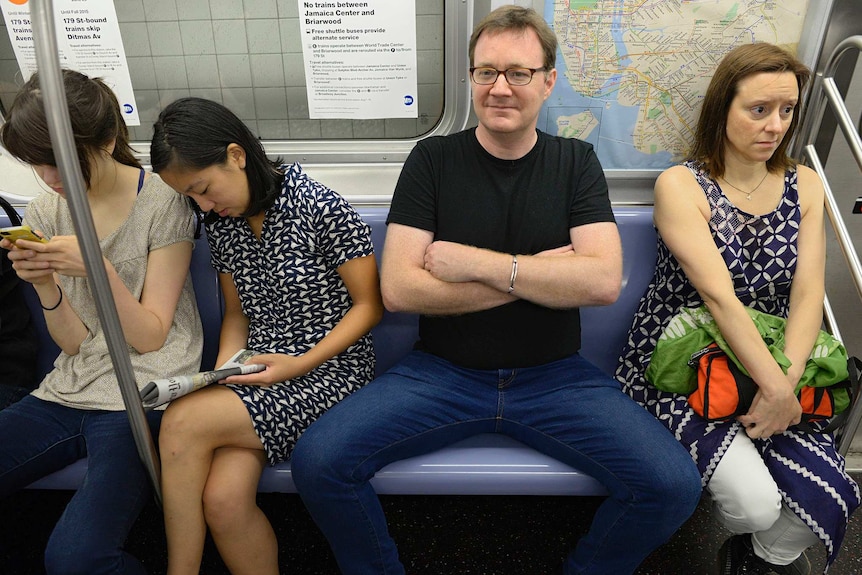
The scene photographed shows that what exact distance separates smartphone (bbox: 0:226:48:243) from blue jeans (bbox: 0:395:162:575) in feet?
1.82

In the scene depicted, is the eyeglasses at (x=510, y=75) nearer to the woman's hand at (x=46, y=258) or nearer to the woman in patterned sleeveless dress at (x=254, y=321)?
the woman in patterned sleeveless dress at (x=254, y=321)

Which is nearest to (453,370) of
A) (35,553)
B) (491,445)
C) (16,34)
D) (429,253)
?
(491,445)

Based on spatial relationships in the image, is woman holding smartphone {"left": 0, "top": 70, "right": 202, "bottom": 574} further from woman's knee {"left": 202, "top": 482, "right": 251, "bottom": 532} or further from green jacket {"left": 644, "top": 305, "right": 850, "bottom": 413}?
green jacket {"left": 644, "top": 305, "right": 850, "bottom": 413}

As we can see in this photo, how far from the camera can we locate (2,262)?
1.84 meters

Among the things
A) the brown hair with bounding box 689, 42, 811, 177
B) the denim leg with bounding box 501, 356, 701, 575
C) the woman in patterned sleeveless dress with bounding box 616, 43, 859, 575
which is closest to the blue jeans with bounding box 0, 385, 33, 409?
the denim leg with bounding box 501, 356, 701, 575

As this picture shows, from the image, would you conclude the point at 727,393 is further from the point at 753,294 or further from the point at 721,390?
the point at 753,294

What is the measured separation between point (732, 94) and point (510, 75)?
2.48 ft

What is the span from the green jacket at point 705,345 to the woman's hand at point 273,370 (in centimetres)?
113

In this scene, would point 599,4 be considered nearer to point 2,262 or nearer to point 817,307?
point 817,307

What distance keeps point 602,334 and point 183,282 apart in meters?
1.52

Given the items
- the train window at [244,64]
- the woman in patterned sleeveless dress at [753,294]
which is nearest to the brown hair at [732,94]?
the woman in patterned sleeveless dress at [753,294]

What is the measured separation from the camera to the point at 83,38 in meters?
2.21

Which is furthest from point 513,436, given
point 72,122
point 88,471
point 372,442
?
point 72,122

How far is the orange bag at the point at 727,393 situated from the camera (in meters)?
1.67
